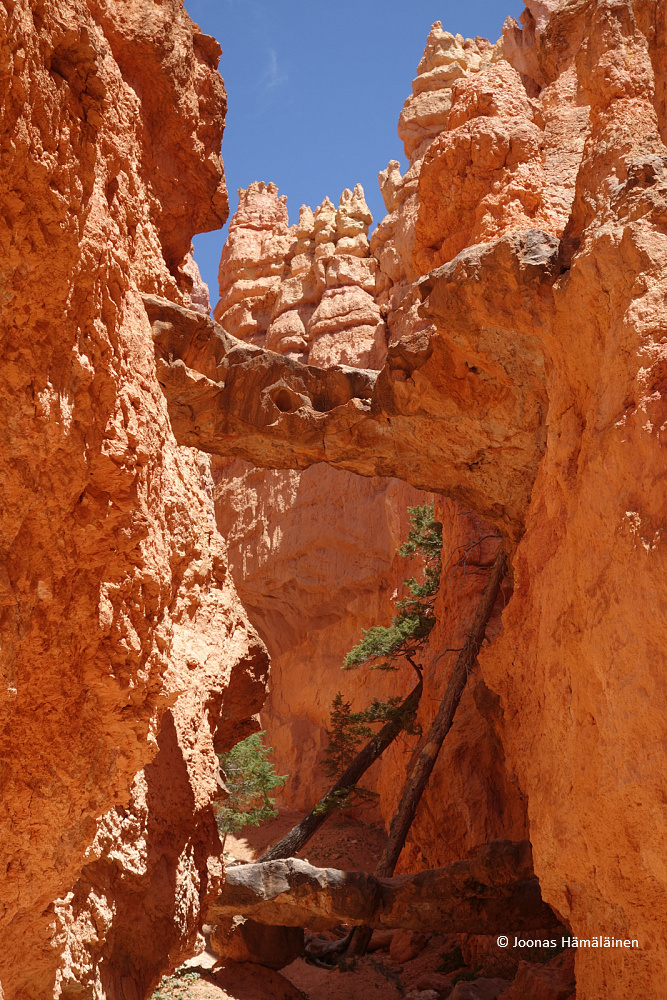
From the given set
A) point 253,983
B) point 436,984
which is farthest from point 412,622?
point 253,983

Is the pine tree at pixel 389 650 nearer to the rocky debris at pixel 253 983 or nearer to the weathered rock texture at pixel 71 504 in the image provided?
the rocky debris at pixel 253 983

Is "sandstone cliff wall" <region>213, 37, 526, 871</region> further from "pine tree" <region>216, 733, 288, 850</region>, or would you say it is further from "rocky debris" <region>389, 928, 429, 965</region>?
"rocky debris" <region>389, 928, 429, 965</region>

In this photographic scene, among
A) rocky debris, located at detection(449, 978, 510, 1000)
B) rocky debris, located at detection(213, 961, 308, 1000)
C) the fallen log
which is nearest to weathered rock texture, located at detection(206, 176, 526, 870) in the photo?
rocky debris, located at detection(213, 961, 308, 1000)

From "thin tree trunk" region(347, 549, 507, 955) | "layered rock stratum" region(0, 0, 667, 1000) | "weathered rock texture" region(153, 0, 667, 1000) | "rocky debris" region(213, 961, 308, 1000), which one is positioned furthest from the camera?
"thin tree trunk" region(347, 549, 507, 955)

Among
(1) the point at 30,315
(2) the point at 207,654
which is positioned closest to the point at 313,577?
(2) the point at 207,654

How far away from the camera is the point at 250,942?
12.8 meters

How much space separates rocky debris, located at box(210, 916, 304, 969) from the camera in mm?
12711

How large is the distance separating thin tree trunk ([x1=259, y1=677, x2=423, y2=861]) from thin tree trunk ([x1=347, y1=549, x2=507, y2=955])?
3.30 feet

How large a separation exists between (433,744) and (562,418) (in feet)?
24.6

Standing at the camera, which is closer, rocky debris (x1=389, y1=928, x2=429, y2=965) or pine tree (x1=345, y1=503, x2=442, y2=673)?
rocky debris (x1=389, y1=928, x2=429, y2=965)

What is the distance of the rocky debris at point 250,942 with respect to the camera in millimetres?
12711

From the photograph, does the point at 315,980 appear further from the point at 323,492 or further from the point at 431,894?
the point at 323,492

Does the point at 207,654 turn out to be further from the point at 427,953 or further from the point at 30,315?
the point at 427,953

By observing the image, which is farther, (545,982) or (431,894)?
(431,894)
